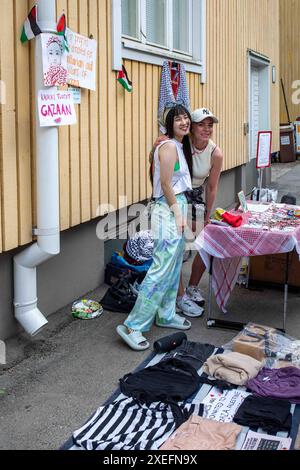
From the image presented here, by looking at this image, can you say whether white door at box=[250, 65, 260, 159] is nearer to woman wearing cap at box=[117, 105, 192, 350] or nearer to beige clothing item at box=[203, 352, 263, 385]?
woman wearing cap at box=[117, 105, 192, 350]

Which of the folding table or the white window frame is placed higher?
the white window frame

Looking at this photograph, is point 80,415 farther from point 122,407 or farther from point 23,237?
point 23,237

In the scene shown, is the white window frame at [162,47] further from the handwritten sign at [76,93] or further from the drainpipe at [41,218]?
the drainpipe at [41,218]

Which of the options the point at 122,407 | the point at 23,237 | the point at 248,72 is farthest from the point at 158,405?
the point at 248,72

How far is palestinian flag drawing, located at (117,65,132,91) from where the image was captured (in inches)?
221

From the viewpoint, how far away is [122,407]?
3490 mm

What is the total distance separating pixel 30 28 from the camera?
4094 mm

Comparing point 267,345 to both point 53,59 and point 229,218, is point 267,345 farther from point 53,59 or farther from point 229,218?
point 53,59

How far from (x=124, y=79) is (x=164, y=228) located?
188cm

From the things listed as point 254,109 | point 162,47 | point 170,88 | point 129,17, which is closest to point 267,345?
point 170,88

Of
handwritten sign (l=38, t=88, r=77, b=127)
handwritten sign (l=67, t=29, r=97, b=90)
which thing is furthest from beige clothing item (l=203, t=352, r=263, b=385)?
handwritten sign (l=67, t=29, r=97, b=90)

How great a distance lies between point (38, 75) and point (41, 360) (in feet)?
6.58

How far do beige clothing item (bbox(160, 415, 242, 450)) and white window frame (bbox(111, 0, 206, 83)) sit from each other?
348 cm

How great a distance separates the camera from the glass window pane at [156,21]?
6527 mm
